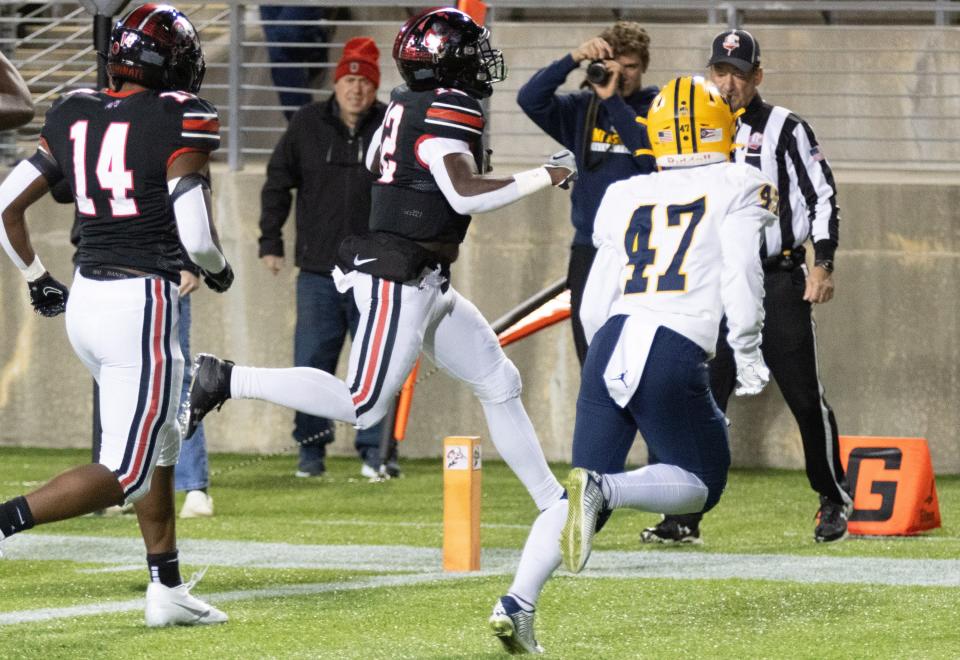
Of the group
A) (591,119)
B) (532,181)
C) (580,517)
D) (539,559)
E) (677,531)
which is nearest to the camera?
(580,517)

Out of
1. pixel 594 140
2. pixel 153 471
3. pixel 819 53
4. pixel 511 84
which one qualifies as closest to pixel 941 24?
pixel 819 53

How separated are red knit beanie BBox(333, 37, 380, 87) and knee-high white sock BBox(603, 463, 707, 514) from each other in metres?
4.64

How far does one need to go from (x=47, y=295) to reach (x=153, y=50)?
871 millimetres

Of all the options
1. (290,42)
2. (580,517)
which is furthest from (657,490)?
(290,42)

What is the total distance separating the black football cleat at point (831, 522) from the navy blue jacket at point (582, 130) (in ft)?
4.90

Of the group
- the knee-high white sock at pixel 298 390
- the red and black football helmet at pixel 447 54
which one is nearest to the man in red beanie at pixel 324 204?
the red and black football helmet at pixel 447 54

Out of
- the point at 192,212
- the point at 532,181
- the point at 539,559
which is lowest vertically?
the point at 539,559

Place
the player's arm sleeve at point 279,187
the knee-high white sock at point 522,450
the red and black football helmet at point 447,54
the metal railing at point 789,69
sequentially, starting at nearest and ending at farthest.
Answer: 1. the knee-high white sock at point 522,450
2. the red and black football helmet at point 447,54
3. the player's arm sleeve at point 279,187
4. the metal railing at point 789,69

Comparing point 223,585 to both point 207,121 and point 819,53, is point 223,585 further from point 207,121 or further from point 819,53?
point 819,53

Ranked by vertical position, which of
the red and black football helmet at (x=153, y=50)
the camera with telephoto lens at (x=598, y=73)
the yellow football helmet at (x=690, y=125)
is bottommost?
the yellow football helmet at (x=690, y=125)

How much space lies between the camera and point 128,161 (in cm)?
488

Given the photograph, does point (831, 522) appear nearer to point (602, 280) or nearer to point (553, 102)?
point (553, 102)

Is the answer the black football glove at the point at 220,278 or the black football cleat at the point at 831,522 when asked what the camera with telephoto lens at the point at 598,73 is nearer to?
the black football cleat at the point at 831,522

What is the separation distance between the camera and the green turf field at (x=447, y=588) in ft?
16.0
